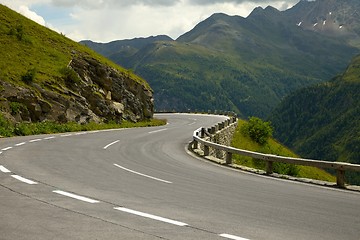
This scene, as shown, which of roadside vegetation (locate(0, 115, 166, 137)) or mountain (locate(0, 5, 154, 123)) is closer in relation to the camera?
roadside vegetation (locate(0, 115, 166, 137))

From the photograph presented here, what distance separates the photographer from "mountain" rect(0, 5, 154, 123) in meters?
31.8

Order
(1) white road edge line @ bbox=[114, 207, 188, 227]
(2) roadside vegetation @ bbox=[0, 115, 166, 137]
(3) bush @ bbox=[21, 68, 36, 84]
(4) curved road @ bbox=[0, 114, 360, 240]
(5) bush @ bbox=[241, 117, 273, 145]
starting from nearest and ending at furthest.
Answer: (4) curved road @ bbox=[0, 114, 360, 240] → (1) white road edge line @ bbox=[114, 207, 188, 227] → (2) roadside vegetation @ bbox=[0, 115, 166, 137] → (3) bush @ bbox=[21, 68, 36, 84] → (5) bush @ bbox=[241, 117, 273, 145]

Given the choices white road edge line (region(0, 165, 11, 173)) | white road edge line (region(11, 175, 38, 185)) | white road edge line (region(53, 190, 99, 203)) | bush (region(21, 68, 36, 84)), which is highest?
bush (region(21, 68, 36, 84))

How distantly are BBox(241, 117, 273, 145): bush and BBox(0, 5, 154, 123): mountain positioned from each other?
39.2 ft

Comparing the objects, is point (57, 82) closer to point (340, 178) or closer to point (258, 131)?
point (258, 131)

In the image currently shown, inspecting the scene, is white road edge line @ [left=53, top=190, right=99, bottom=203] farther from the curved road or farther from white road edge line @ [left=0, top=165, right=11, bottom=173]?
white road edge line @ [left=0, top=165, right=11, bottom=173]

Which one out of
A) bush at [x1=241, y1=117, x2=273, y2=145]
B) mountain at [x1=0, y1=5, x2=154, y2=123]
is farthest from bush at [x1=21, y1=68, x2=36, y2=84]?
bush at [x1=241, y1=117, x2=273, y2=145]

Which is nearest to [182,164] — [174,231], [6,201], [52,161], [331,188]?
[52,161]

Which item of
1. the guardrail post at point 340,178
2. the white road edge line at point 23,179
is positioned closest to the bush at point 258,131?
the guardrail post at point 340,178

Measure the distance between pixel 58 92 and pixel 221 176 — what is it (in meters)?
24.5

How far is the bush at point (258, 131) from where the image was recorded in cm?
4691

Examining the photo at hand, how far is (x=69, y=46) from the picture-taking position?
4584 cm

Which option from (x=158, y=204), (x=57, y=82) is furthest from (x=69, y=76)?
(x=158, y=204)

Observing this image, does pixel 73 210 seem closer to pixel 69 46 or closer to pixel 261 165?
pixel 261 165
